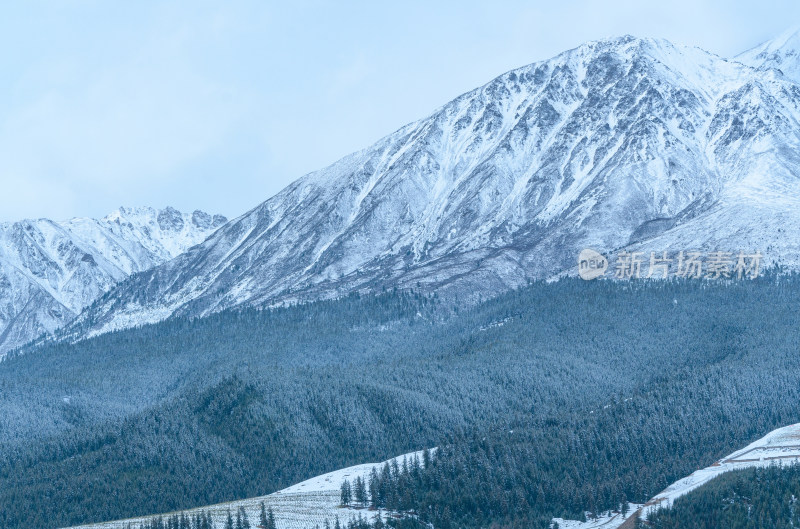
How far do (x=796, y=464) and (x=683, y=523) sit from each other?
25.0 metres

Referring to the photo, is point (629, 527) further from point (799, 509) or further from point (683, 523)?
point (799, 509)

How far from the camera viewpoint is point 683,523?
185 metres

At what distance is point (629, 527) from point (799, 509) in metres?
24.4

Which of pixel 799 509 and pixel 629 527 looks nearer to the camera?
pixel 799 509

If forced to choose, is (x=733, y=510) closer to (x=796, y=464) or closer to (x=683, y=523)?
(x=683, y=523)

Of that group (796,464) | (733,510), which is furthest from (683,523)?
(796,464)

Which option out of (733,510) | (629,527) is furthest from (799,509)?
(629,527)

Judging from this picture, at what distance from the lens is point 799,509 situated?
594 ft

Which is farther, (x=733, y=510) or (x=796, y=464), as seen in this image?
(x=796, y=464)

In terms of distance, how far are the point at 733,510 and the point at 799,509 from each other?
341 inches

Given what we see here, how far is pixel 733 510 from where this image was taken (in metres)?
184

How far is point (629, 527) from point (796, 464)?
27.3 m

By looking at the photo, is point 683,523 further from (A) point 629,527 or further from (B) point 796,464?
(B) point 796,464

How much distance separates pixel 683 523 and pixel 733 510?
6924 millimetres
